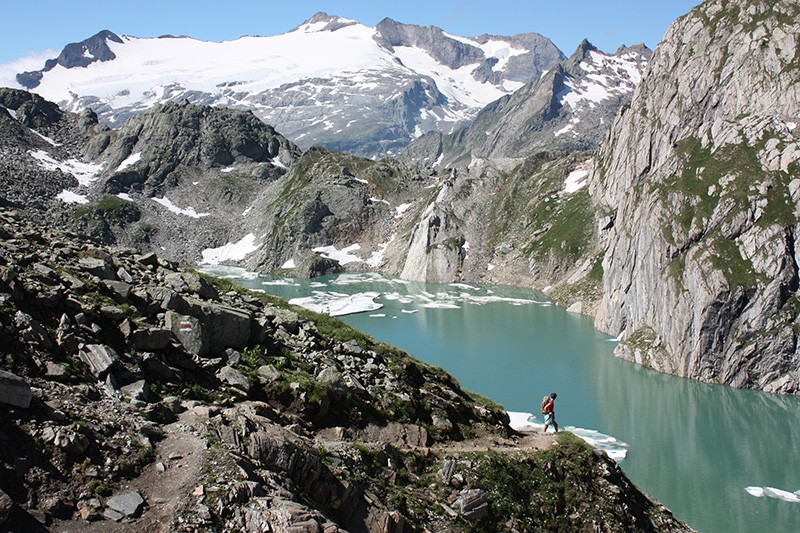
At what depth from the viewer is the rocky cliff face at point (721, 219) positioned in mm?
59281

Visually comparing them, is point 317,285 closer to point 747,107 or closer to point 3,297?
point 747,107

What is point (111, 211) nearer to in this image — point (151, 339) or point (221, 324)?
point (221, 324)

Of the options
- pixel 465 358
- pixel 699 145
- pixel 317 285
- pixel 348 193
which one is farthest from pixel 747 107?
pixel 348 193

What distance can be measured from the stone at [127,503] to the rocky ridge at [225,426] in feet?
0.09

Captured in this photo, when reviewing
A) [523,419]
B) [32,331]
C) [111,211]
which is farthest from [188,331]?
[111,211]

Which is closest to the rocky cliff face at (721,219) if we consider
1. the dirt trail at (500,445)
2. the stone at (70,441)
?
the dirt trail at (500,445)

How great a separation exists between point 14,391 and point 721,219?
68554mm

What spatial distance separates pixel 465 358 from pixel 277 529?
59.1 meters

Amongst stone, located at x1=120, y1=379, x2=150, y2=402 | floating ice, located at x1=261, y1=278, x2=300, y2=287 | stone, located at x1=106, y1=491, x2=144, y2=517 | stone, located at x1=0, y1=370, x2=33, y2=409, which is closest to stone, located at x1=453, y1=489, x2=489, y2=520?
stone, located at x1=120, y1=379, x2=150, y2=402

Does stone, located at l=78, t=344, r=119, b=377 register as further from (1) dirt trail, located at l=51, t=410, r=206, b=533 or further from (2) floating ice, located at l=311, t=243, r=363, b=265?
(2) floating ice, located at l=311, t=243, r=363, b=265

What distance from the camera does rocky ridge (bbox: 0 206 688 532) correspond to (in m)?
10.9

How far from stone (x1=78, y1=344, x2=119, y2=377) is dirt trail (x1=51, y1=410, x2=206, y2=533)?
6.82 feet

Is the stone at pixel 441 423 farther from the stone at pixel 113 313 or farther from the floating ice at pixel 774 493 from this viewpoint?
the floating ice at pixel 774 493

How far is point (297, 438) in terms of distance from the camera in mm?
14578
